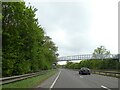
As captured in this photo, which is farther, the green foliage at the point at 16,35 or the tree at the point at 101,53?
the tree at the point at 101,53

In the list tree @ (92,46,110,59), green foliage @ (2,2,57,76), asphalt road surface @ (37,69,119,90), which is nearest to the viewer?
asphalt road surface @ (37,69,119,90)

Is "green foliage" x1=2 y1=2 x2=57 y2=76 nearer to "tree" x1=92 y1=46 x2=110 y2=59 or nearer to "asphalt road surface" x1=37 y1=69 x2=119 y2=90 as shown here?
"asphalt road surface" x1=37 y1=69 x2=119 y2=90

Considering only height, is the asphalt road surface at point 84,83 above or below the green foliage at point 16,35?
below

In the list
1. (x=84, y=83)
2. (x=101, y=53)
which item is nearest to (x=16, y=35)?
(x=84, y=83)

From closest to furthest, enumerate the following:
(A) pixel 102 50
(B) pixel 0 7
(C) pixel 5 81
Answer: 1. (C) pixel 5 81
2. (B) pixel 0 7
3. (A) pixel 102 50

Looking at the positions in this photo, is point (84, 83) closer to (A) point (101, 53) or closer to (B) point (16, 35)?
(B) point (16, 35)

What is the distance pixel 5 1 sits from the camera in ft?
105

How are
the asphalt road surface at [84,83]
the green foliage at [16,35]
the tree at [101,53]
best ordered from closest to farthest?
→ 1. the asphalt road surface at [84,83]
2. the green foliage at [16,35]
3. the tree at [101,53]

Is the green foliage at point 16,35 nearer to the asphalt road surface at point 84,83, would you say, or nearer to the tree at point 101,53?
the asphalt road surface at point 84,83

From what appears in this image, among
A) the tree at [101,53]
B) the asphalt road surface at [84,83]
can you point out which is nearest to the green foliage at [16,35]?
the asphalt road surface at [84,83]

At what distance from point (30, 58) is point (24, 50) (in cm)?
455

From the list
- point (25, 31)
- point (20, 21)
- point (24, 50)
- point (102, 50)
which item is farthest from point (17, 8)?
point (102, 50)

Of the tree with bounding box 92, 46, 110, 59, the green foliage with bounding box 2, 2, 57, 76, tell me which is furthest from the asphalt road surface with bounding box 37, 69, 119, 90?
the tree with bounding box 92, 46, 110, 59

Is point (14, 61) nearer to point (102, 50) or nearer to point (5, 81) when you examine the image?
point (5, 81)
